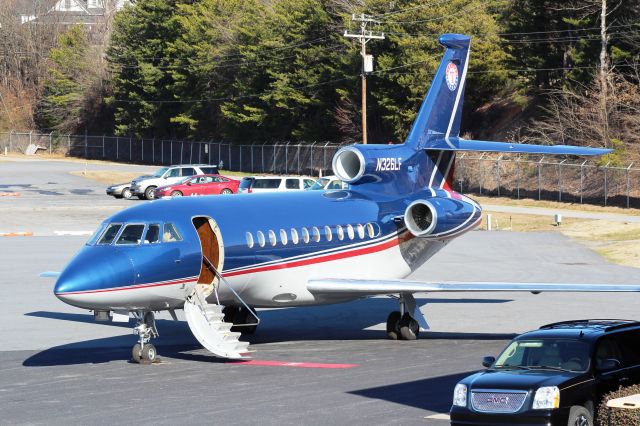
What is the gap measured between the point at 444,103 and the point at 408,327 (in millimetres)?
7111

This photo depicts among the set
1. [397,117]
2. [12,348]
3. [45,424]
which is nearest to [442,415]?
[45,424]

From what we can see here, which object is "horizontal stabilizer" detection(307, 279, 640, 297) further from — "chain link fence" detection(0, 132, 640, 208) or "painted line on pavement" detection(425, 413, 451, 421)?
"chain link fence" detection(0, 132, 640, 208)

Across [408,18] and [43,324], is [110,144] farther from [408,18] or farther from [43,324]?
[43,324]

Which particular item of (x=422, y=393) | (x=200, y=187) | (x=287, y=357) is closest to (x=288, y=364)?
(x=287, y=357)

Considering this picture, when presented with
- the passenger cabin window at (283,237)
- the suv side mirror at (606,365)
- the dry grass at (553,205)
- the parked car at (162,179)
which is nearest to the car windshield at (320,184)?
the parked car at (162,179)

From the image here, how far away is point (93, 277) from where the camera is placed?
21.8 metres

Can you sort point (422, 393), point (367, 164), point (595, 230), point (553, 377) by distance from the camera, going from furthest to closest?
point (595, 230), point (367, 164), point (422, 393), point (553, 377)

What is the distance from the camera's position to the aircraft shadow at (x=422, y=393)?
61.0ft

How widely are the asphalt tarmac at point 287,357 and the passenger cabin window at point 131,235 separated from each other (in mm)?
2562

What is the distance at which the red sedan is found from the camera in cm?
6581

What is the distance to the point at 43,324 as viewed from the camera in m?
28.8

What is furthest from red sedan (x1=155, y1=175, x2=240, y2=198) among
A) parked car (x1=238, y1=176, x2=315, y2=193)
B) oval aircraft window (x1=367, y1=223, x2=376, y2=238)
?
oval aircraft window (x1=367, y1=223, x2=376, y2=238)

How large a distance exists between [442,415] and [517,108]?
70.1 meters

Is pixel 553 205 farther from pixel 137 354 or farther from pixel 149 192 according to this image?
pixel 137 354
